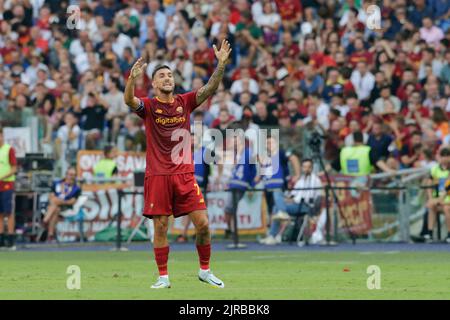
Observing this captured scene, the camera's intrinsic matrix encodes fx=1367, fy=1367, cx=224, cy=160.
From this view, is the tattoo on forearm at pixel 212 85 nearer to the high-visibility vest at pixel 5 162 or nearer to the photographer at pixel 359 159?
the high-visibility vest at pixel 5 162

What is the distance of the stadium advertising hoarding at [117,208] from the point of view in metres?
28.0

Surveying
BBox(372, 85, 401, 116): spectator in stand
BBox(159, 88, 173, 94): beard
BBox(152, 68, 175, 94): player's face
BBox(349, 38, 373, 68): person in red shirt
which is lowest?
BBox(159, 88, 173, 94): beard

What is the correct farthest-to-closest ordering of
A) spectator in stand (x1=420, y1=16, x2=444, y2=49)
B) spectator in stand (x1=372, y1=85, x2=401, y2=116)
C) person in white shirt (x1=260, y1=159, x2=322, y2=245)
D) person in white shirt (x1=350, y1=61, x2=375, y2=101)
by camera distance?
spectator in stand (x1=420, y1=16, x2=444, y2=49) → person in white shirt (x1=350, y1=61, x2=375, y2=101) → spectator in stand (x1=372, y1=85, x2=401, y2=116) → person in white shirt (x1=260, y1=159, x2=322, y2=245)

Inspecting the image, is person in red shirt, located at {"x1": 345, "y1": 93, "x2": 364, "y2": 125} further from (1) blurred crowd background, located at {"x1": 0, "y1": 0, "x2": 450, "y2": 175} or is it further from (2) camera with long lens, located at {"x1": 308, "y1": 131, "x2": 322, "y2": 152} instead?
(2) camera with long lens, located at {"x1": 308, "y1": 131, "x2": 322, "y2": 152}

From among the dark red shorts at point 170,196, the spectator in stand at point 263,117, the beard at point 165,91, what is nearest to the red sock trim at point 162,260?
the dark red shorts at point 170,196

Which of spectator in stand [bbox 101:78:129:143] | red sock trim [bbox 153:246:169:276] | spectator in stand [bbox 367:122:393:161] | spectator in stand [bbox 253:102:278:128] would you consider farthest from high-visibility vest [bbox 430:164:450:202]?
red sock trim [bbox 153:246:169:276]

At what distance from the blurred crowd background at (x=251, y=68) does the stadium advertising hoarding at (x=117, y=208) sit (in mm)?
689

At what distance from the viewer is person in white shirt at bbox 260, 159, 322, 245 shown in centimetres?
2689

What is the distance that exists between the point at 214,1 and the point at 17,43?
529 cm

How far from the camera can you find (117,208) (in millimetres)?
27969

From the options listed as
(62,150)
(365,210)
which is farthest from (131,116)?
(365,210)

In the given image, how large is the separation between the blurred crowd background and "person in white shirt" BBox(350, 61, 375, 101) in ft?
0.09
